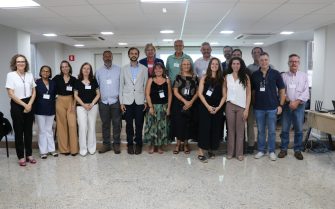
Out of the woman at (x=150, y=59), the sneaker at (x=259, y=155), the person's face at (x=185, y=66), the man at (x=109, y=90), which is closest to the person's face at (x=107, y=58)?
the man at (x=109, y=90)

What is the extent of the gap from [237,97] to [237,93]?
0.06 m

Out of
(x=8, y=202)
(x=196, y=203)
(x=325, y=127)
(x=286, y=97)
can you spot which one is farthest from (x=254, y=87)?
(x=8, y=202)

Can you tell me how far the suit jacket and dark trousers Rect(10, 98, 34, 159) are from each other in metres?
1.39

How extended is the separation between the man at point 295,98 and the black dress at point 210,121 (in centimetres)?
105

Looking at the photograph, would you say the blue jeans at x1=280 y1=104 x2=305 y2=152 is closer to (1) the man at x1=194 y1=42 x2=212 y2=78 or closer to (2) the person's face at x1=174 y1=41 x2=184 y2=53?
(1) the man at x1=194 y1=42 x2=212 y2=78

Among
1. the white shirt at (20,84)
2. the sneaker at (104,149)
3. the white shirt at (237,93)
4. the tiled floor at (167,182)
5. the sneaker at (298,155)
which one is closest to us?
the tiled floor at (167,182)

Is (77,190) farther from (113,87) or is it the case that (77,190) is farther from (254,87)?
(254,87)

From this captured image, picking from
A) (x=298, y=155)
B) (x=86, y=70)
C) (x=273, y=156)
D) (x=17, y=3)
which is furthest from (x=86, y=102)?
(x=298, y=155)

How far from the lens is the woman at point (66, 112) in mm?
4461

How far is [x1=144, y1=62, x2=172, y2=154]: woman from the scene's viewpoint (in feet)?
14.6

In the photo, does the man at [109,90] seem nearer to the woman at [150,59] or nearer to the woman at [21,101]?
the woman at [150,59]

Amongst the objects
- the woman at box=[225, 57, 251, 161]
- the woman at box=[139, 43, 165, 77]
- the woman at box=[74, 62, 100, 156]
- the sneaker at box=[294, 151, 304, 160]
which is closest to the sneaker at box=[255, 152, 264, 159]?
the woman at box=[225, 57, 251, 161]

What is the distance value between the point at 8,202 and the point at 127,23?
4306 millimetres

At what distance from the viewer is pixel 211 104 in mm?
4242
